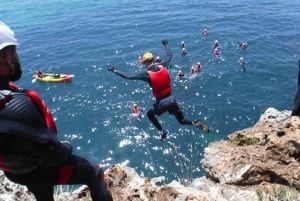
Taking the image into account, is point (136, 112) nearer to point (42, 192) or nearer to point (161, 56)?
point (161, 56)

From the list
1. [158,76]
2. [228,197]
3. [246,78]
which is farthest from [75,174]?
[246,78]

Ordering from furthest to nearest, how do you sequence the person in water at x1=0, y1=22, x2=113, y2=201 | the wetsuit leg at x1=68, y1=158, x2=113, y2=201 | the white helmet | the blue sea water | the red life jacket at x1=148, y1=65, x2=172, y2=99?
1. the blue sea water
2. the red life jacket at x1=148, y1=65, x2=172, y2=99
3. the wetsuit leg at x1=68, y1=158, x2=113, y2=201
4. the white helmet
5. the person in water at x1=0, y1=22, x2=113, y2=201

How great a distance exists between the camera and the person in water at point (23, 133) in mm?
3551

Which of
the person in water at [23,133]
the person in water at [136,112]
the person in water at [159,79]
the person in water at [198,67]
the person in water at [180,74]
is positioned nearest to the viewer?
the person in water at [23,133]

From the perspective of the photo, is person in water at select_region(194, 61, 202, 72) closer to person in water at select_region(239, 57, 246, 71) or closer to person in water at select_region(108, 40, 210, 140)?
person in water at select_region(239, 57, 246, 71)

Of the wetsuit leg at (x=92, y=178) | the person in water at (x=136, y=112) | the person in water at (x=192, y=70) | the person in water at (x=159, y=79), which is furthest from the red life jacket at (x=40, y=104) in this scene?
the person in water at (x=192, y=70)

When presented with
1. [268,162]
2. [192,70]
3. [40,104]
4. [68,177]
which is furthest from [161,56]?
[40,104]

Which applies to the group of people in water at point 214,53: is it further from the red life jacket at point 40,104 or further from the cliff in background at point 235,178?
the red life jacket at point 40,104

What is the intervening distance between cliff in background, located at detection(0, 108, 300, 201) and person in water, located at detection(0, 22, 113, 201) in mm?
2560

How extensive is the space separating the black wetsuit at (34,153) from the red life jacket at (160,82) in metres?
7.67

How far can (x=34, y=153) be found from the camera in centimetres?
384

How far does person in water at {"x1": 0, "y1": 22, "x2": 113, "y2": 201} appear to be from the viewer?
140 inches

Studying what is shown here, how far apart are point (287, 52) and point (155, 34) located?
13.8m

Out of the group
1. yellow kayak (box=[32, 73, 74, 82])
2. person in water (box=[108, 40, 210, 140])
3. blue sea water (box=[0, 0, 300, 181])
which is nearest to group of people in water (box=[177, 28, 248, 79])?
blue sea water (box=[0, 0, 300, 181])
